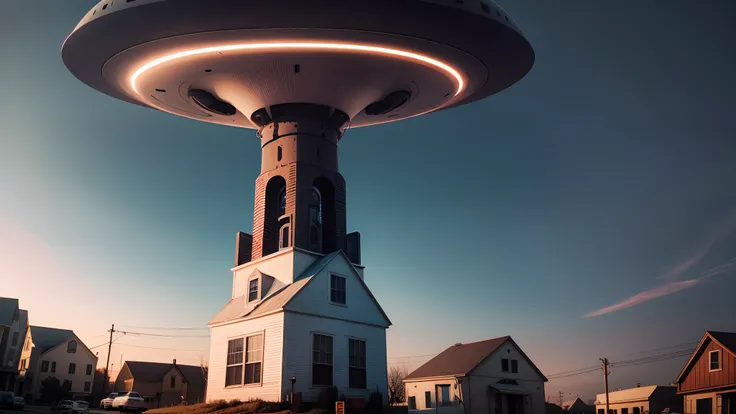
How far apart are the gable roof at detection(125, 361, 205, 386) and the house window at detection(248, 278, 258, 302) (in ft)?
172

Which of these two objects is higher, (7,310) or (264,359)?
(7,310)

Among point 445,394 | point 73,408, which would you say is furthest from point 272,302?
point 73,408

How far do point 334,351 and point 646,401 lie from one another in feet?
139

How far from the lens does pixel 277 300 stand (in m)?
28.0

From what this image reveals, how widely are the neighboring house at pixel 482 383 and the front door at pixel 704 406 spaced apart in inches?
391

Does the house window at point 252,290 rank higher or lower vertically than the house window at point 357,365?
higher

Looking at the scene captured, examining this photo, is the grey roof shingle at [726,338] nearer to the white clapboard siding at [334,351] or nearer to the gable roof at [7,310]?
the white clapboard siding at [334,351]

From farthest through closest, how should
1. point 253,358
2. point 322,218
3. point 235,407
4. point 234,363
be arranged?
point 322,218, point 234,363, point 253,358, point 235,407

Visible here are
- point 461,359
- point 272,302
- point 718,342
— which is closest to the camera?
point 272,302

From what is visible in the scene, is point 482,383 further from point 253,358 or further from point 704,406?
point 253,358

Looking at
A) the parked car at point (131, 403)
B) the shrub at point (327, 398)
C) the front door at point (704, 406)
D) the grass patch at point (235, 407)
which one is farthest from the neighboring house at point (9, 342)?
the front door at point (704, 406)

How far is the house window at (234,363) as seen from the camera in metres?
28.3

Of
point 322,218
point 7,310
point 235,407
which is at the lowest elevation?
point 235,407

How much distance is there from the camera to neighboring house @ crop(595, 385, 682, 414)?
57688 mm
